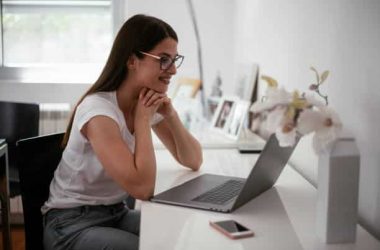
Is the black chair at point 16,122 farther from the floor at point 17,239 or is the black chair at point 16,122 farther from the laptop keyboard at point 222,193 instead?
the laptop keyboard at point 222,193

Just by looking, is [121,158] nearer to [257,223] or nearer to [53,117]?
[257,223]

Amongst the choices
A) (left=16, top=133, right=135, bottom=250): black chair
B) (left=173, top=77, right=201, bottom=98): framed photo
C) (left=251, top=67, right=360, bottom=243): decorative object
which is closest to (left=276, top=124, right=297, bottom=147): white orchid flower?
(left=251, top=67, right=360, bottom=243): decorative object

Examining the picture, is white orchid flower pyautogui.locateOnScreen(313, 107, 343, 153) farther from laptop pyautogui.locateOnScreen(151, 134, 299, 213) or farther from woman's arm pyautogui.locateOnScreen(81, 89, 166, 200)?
woman's arm pyautogui.locateOnScreen(81, 89, 166, 200)

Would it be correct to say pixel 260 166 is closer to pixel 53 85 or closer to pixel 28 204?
pixel 28 204

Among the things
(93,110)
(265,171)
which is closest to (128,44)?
(93,110)

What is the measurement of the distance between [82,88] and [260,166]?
2037 millimetres

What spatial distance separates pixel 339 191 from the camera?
0.99 m

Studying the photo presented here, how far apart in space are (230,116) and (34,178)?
110 centimetres

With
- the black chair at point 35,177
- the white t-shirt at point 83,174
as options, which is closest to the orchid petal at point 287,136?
the white t-shirt at point 83,174

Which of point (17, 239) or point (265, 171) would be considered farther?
point (17, 239)

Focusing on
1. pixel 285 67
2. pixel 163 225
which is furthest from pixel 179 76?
pixel 163 225

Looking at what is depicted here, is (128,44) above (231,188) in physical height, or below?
above

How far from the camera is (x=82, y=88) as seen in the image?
3045 mm

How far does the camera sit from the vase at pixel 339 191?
0.98 metres
